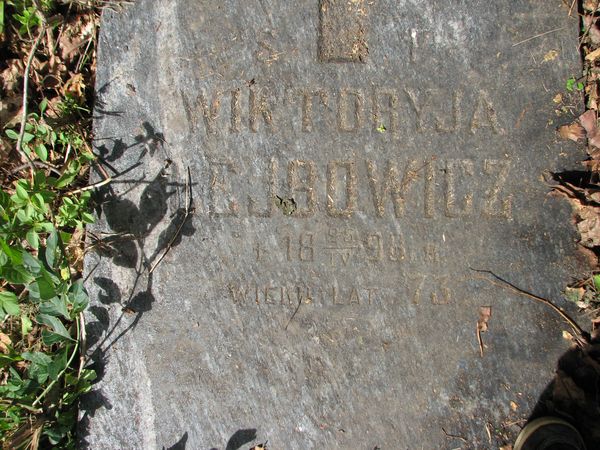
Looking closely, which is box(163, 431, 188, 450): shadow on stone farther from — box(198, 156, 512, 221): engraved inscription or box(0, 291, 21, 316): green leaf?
box(198, 156, 512, 221): engraved inscription

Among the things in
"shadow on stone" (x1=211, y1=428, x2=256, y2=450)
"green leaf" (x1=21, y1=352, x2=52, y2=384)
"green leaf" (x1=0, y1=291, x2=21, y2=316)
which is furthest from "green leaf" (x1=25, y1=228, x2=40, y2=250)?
"shadow on stone" (x1=211, y1=428, x2=256, y2=450)

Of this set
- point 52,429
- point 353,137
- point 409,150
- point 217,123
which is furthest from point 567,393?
point 52,429

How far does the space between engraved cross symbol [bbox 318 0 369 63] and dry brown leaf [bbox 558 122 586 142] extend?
2.90 ft

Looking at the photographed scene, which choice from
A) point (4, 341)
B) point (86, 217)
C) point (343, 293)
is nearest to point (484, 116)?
point (343, 293)

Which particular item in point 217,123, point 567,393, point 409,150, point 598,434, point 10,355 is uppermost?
point 217,123

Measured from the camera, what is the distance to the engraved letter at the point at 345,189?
6.34ft

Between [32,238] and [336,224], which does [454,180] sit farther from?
[32,238]

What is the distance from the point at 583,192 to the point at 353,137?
975 mm

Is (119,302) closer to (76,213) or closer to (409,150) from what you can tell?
(76,213)

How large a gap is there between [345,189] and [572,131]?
98cm

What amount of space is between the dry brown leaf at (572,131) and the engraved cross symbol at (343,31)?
0.88m

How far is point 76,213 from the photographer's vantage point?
6.52 feet

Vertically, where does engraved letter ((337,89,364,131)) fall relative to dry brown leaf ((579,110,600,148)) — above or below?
above

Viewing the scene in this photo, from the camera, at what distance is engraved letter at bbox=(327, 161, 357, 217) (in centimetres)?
193
